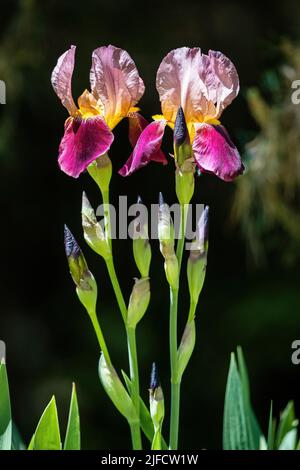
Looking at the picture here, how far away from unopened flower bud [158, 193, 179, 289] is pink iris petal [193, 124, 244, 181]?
0.19 ft

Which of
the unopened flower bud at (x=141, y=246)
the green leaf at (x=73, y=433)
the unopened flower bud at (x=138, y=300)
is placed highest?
the unopened flower bud at (x=141, y=246)

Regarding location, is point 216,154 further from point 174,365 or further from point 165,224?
point 174,365

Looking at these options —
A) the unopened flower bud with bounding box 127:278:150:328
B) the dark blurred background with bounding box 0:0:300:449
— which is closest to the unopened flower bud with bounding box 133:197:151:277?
the unopened flower bud with bounding box 127:278:150:328

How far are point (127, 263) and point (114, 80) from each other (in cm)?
134

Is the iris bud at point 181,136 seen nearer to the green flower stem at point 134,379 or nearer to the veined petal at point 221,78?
the veined petal at point 221,78

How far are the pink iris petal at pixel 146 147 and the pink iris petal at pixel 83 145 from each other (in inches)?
1.1

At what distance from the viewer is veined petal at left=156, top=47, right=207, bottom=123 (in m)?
0.77

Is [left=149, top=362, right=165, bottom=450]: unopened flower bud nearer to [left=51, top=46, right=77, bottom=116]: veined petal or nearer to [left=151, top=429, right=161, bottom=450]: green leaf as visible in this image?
[left=151, top=429, right=161, bottom=450]: green leaf

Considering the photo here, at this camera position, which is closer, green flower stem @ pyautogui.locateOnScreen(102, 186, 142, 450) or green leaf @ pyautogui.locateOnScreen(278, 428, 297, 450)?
green flower stem @ pyautogui.locateOnScreen(102, 186, 142, 450)

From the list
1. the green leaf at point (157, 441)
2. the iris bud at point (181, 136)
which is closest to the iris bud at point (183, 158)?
the iris bud at point (181, 136)

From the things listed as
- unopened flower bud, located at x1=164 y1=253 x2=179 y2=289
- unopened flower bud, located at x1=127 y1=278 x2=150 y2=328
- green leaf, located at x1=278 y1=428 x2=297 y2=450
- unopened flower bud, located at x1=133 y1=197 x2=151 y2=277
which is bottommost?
green leaf, located at x1=278 y1=428 x2=297 y2=450

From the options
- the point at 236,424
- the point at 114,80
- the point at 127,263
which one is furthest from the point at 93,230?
the point at 127,263

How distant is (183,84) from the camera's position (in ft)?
2.56

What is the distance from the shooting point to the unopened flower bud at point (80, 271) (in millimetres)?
780
